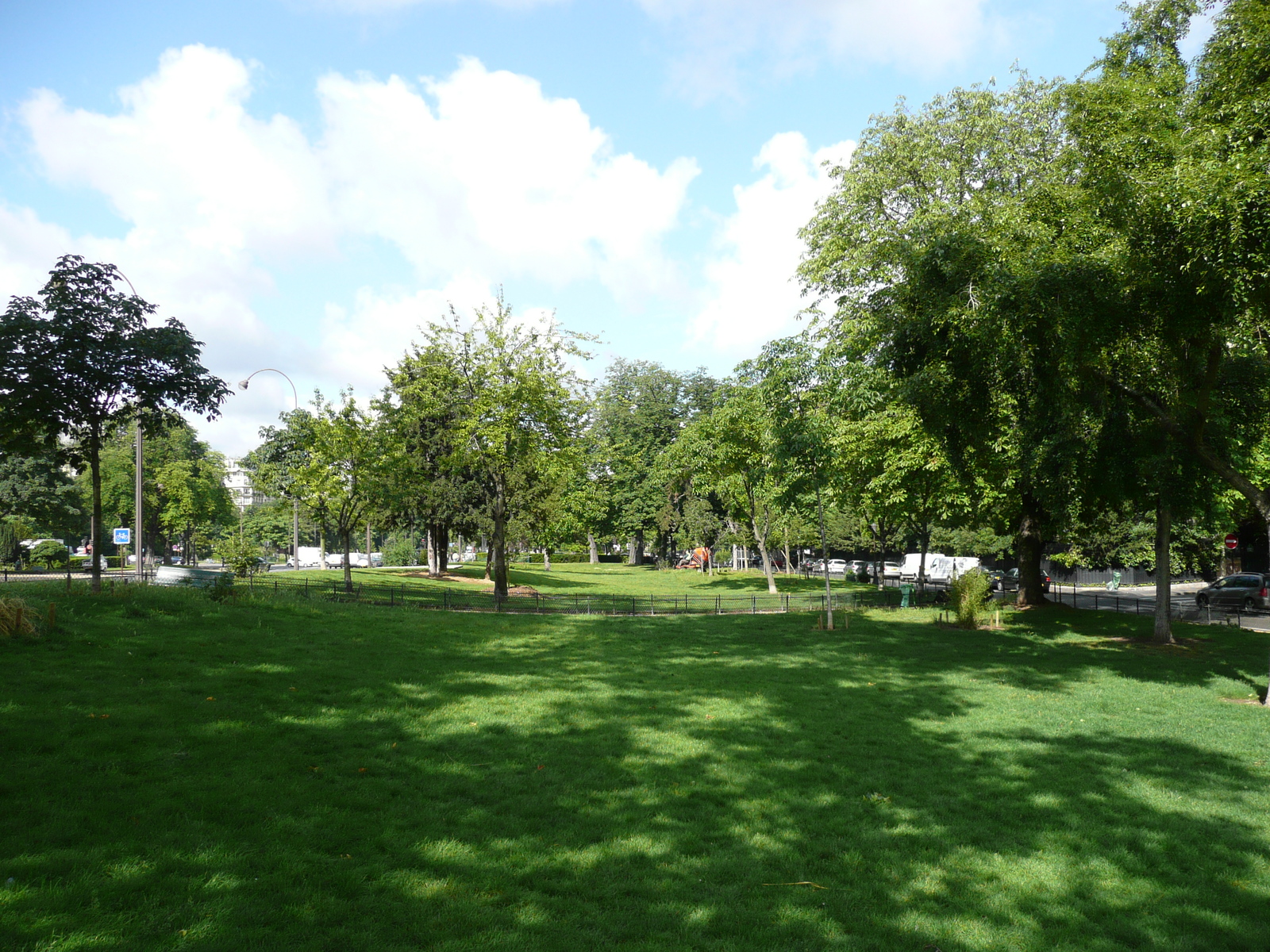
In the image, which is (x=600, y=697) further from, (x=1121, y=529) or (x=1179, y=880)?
(x=1121, y=529)

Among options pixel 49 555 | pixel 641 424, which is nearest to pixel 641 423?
pixel 641 424

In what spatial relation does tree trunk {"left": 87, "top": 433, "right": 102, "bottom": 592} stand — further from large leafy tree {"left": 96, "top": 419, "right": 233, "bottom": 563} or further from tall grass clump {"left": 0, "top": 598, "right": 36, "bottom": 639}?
large leafy tree {"left": 96, "top": 419, "right": 233, "bottom": 563}

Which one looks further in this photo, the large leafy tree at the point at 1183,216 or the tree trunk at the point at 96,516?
the tree trunk at the point at 96,516

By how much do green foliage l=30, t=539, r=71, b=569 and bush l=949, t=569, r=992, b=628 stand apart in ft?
150

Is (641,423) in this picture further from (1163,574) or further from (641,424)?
(1163,574)

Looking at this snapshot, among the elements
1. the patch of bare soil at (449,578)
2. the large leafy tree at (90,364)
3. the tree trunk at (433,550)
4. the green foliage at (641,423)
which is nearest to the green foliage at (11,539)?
the patch of bare soil at (449,578)

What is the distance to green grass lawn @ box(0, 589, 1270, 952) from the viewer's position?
4.86 metres

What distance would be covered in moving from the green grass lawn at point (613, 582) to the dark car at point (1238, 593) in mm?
15650

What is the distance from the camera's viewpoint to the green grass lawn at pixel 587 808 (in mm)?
4859

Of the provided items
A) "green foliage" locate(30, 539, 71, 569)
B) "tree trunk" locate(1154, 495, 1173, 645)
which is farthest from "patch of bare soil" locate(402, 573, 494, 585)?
"tree trunk" locate(1154, 495, 1173, 645)

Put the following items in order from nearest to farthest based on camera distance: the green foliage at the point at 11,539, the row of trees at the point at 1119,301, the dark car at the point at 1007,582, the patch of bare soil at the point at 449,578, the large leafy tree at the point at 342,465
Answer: the row of trees at the point at 1119,301, the large leafy tree at the point at 342,465, the dark car at the point at 1007,582, the patch of bare soil at the point at 449,578, the green foliage at the point at 11,539

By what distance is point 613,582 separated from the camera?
52688 millimetres

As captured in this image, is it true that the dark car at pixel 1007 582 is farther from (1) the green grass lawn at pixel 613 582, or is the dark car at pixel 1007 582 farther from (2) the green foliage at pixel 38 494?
(2) the green foliage at pixel 38 494

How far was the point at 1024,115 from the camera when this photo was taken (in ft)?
78.3
